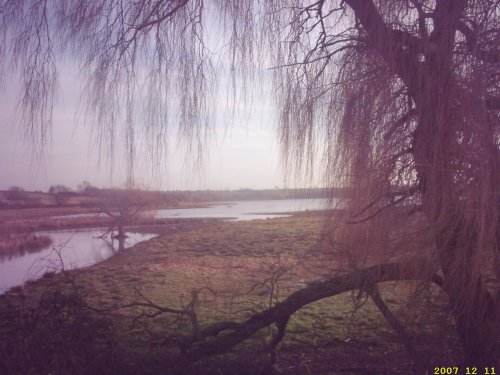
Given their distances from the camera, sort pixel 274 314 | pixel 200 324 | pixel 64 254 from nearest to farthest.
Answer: pixel 274 314
pixel 200 324
pixel 64 254

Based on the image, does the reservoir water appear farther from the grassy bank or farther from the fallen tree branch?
the fallen tree branch

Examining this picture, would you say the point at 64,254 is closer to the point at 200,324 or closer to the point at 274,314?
the point at 200,324

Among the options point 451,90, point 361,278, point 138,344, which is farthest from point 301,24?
point 138,344

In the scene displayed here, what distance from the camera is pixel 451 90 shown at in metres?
2.54

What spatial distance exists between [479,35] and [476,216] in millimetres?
1104

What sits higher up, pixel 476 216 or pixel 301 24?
pixel 301 24

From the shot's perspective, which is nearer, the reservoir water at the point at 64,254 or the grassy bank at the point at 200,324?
the grassy bank at the point at 200,324

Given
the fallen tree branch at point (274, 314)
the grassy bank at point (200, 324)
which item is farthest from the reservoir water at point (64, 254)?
the fallen tree branch at point (274, 314)

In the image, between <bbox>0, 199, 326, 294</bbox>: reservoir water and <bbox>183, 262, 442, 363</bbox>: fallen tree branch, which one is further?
<bbox>0, 199, 326, 294</bbox>: reservoir water

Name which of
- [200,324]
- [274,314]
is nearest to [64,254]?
[200,324]

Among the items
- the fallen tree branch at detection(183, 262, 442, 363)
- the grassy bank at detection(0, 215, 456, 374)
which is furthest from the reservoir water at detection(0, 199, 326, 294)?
the fallen tree branch at detection(183, 262, 442, 363)

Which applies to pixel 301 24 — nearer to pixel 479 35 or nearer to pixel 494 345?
pixel 479 35

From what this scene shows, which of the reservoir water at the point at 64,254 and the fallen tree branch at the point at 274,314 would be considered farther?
the reservoir water at the point at 64,254

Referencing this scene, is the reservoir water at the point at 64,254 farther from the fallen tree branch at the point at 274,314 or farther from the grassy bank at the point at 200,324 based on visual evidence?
the fallen tree branch at the point at 274,314
